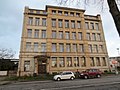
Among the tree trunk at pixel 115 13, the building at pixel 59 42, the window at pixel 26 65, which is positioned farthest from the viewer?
the building at pixel 59 42

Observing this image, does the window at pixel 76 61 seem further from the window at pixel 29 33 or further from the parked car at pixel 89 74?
the window at pixel 29 33

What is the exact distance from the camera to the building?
31.5m

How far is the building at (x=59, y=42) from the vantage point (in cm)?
3148

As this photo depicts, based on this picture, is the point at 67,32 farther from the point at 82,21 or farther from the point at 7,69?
the point at 7,69

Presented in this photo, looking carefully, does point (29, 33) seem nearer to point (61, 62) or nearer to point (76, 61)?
point (61, 62)

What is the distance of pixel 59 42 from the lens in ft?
113

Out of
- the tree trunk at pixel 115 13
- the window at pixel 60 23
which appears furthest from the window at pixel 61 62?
the tree trunk at pixel 115 13

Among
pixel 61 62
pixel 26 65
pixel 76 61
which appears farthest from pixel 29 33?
pixel 76 61

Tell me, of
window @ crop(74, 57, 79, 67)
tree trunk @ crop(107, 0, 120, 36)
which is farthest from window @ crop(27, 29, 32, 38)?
tree trunk @ crop(107, 0, 120, 36)

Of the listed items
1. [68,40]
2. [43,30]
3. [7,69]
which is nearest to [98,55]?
[68,40]

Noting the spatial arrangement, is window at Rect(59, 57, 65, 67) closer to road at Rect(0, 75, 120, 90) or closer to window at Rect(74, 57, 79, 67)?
window at Rect(74, 57, 79, 67)

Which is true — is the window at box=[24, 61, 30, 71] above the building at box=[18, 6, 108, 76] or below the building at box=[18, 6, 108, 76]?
below

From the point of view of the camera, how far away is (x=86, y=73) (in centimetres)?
2452

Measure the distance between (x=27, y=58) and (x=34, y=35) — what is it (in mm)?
6485
